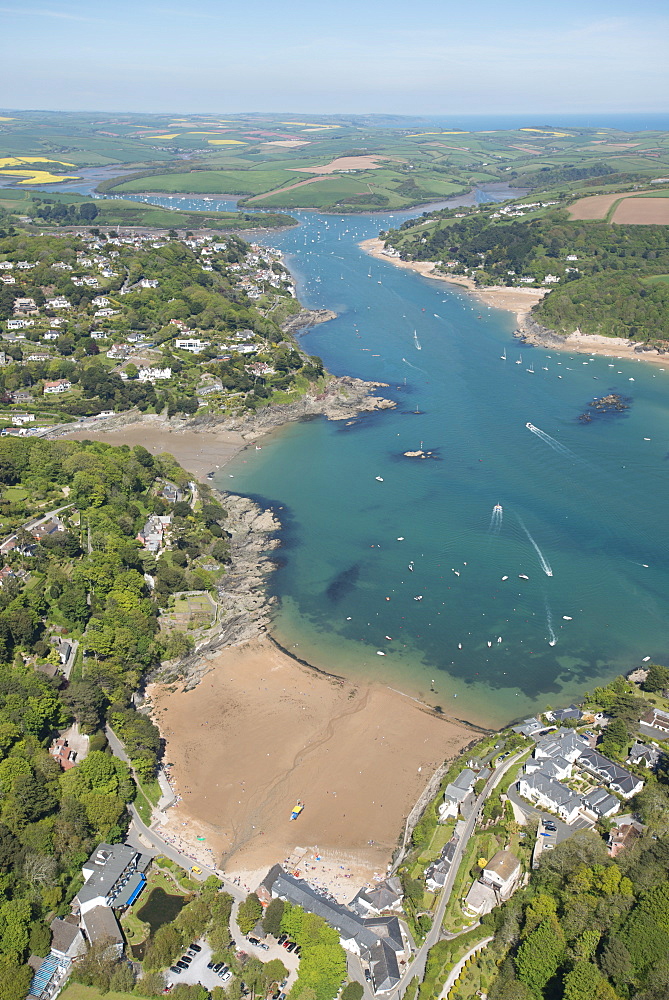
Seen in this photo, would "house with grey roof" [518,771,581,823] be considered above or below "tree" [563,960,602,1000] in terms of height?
below

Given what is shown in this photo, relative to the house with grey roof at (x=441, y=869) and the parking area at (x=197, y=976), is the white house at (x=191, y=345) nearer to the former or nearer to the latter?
the house with grey roof at (x=441, y=869)

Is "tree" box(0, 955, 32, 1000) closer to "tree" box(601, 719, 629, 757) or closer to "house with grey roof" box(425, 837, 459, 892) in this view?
"house with grey roof" box(425, 837, 459, 892)

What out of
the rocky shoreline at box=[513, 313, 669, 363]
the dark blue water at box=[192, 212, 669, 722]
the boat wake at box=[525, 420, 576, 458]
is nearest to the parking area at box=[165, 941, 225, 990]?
the dark blue water at box=[192, 212, 669, 722]

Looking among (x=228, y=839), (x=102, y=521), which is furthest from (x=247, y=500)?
(x=228, y=839)

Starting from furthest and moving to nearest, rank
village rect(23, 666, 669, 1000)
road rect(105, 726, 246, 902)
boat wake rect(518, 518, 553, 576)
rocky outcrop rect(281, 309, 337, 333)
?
rocky outcrop rect(281, 309, 337, 333)
boat wake rect(518, 518, 553, 576)
road rect(105, 726, 246, 902)
village rect(23, 666, 669, 1000)

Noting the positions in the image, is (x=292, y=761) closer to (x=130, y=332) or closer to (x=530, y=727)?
(x=530, y=727)

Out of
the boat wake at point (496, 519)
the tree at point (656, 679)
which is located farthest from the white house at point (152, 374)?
the tree at point (656, 679)

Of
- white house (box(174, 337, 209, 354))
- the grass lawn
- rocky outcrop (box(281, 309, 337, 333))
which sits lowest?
the grass lawn

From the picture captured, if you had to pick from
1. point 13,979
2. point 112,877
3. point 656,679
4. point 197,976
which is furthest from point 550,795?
point 13,979
